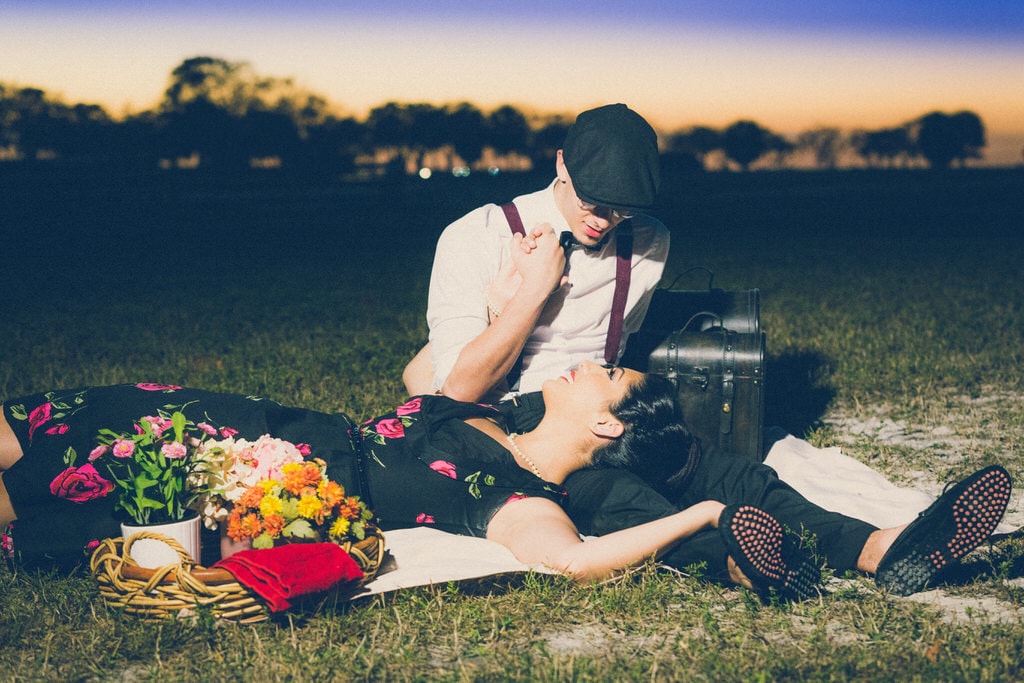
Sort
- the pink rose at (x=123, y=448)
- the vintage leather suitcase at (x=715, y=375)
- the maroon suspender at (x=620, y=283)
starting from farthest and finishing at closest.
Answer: the vintage leather suitcase at (x=715, y=375), the maroon suspender at (x=620, y=283), the pink rose at (x=123, y=448)

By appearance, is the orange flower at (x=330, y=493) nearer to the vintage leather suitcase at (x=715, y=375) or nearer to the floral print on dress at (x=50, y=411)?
the floral print on dress at (x=50, y=411)

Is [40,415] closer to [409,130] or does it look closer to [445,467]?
[445,467]

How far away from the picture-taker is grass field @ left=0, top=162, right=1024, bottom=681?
3.14 metres

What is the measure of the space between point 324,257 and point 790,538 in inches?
657

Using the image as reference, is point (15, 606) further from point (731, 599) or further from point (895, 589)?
point (895, 589)

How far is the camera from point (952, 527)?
3.46m

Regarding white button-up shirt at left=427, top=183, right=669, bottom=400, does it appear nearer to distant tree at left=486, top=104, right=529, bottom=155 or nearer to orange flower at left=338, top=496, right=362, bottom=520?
orange flower at left=338, top=496, right=362, bottom=520

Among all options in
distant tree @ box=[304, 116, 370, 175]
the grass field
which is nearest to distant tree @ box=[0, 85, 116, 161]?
distant tree @ box=[304, 116, 370, 175]

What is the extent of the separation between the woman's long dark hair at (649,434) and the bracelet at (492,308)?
725 mm

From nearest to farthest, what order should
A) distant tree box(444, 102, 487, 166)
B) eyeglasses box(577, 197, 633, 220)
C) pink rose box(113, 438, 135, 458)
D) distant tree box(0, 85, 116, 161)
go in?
pink rose box(113, 438, 135, 458) < eyeglasses box(577, 197, 633, 220) < distant tree box(0, 85, 116, 161) < distant tree box(444, 102, 487, 166)


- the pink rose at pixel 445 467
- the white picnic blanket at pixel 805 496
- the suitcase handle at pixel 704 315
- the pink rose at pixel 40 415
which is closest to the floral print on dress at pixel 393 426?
the pink rose at pixel 445 467

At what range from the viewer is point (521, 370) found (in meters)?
4.75

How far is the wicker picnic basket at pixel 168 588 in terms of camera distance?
10.5 feet

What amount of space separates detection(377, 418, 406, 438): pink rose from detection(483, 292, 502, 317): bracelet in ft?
2.21
